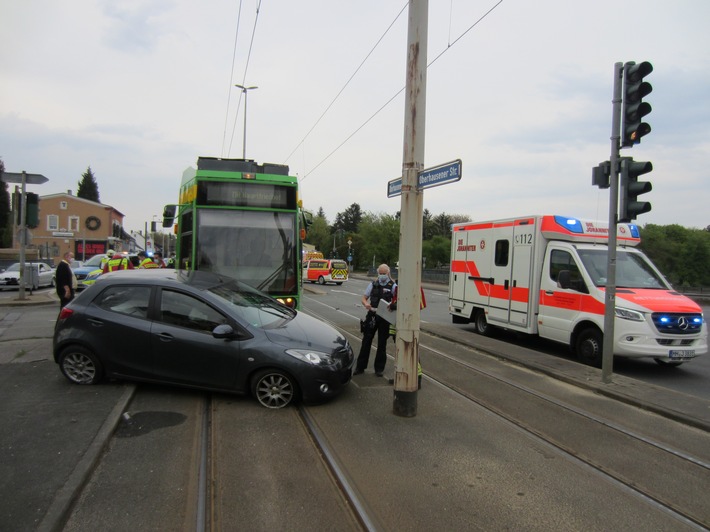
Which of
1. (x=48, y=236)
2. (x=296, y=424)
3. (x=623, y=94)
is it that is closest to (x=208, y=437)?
(x=296, y=424)

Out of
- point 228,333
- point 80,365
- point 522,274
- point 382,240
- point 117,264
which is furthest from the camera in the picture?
point 382,240

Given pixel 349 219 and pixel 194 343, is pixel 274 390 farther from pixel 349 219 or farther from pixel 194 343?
pixel 349 219

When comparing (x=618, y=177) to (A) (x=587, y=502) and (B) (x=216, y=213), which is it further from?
(B) (x=216, y=213)

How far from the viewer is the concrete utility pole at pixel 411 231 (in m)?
5.37

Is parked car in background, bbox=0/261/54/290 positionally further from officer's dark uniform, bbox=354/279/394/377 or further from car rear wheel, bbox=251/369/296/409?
car rear wheel, bbox=251/369/296/409

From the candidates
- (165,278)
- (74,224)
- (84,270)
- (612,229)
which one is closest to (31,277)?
(84,270)

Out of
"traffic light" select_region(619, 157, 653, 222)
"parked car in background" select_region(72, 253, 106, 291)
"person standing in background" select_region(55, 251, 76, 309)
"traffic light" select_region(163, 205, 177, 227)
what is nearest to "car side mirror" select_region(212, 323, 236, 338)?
"traffic light" select_region(163, 205, 177, 227)

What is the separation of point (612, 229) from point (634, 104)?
1828 millimetres

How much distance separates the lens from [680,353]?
323 inches

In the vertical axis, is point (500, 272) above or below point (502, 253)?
below

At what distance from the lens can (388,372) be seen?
25.0 feet

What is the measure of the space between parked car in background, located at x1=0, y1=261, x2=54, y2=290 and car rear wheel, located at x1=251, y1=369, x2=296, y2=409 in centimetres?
2017

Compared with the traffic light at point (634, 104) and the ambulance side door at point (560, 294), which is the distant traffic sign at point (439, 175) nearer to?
the traffic light at point (634, 104)

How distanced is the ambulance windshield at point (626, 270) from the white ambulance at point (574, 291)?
0.06ft
